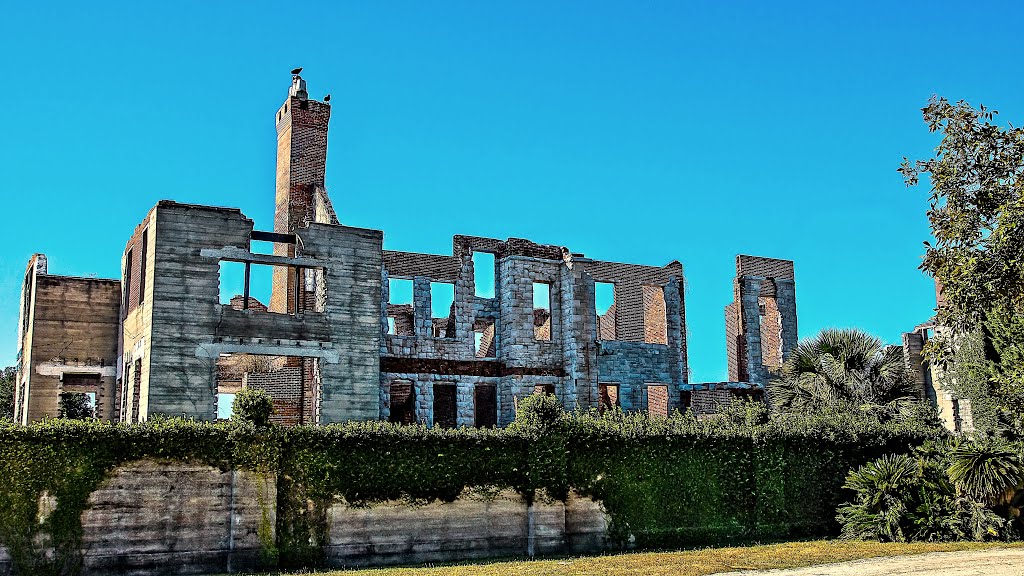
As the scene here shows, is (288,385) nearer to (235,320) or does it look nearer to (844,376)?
(235,320)

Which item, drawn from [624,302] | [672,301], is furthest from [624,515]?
[624,302]

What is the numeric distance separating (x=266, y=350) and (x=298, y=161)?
8.68 meters

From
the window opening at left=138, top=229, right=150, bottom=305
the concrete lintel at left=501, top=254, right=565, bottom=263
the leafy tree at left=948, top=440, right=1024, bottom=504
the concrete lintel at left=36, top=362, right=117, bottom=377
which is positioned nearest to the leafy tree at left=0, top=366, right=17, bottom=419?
the concrete lintel at left=36, top=362, right=117, bottom=377

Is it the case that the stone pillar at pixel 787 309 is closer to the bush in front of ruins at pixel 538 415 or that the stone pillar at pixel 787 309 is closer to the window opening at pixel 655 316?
the window opening at pixel 655 316

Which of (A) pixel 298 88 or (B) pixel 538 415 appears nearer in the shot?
(B) pixel 538 415

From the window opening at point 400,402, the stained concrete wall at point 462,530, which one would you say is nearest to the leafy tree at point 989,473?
the stained concrete wall at point 462,530

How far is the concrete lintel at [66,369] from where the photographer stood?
28859 millimetres

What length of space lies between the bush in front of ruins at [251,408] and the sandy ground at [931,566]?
830cm

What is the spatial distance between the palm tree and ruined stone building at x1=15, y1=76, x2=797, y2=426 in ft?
19.0

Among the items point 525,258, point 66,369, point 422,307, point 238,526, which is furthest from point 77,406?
point 238,526

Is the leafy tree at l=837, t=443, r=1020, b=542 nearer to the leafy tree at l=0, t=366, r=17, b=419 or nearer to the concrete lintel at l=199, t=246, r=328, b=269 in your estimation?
the concrete lintel at l=199, t=246, r=328, b=269

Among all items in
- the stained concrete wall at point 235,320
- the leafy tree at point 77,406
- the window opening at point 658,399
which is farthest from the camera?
the window opening at point 658,399

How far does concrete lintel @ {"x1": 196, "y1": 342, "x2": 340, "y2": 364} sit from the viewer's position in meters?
25.1

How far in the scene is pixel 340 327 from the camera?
88.2ft
